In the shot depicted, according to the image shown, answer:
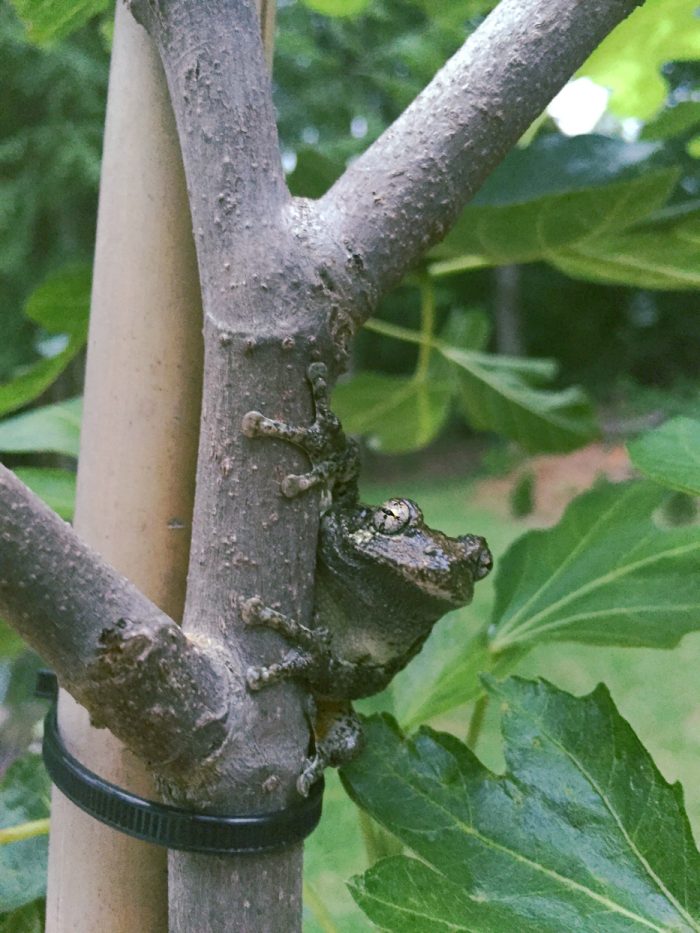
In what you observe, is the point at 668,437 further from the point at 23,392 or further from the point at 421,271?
the point at 23,392

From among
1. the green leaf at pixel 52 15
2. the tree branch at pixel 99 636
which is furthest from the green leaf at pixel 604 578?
the green leaf at pixel 52 15

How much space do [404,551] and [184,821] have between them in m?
0.12

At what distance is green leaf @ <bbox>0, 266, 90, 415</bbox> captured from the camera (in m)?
0.55

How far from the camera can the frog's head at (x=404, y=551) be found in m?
0.31

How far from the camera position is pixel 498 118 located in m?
0.33

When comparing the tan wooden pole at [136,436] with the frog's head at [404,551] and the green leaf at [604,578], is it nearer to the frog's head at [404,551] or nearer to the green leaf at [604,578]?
the frog's head at [404,551]

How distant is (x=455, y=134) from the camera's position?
32 cm

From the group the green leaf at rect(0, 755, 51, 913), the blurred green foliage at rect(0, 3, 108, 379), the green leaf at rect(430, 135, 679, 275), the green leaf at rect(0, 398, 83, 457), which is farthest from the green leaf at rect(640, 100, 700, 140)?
the blurred green foliage at rect(0, 3, 108, 379)

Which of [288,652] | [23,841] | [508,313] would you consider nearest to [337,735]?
[288,652]

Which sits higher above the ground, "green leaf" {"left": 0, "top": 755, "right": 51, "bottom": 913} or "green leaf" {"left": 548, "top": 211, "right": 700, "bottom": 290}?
"green leaf" {"left": 548, "top": 211, "right": 700, "bottom": 290}

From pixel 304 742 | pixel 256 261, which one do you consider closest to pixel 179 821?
pixel 304 742

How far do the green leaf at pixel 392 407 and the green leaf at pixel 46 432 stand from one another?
0.85 ft

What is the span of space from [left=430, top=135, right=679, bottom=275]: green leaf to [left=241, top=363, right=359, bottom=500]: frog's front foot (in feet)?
0.87

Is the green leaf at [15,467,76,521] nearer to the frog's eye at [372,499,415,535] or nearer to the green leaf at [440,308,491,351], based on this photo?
the frog's eye at [372,499,415,535]
